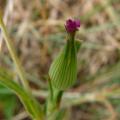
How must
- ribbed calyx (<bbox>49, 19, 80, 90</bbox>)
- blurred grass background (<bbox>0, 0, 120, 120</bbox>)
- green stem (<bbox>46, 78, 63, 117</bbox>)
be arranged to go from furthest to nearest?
blurred grass background (<bbox>0, 0, 120, 120</bbox>)
green stem (<bbox>46, 78, 63, 117</bbox>)
ribbed calyx (<bbox>49, 19, 80, 90</bbox>)

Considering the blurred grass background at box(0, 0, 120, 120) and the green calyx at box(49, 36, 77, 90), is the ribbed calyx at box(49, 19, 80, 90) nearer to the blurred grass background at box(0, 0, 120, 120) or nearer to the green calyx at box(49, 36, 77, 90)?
the green calyx at box(49, 36, 77, 90)

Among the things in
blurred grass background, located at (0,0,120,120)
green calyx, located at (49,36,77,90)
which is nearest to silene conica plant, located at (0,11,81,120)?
green calyx, located at (49,36,77,90)

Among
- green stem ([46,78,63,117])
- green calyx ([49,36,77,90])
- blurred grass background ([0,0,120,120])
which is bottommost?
blurred grass background ([0,0,120,120])

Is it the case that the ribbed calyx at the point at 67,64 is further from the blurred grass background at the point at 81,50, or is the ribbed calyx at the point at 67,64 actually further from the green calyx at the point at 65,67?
the blurred grass background at the point at 81,50

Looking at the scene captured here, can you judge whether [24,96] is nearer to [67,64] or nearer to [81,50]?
[67,64]

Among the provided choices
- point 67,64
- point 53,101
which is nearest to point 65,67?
point 67,64

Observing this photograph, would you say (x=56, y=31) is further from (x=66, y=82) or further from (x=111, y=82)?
(x=66, y=82)
